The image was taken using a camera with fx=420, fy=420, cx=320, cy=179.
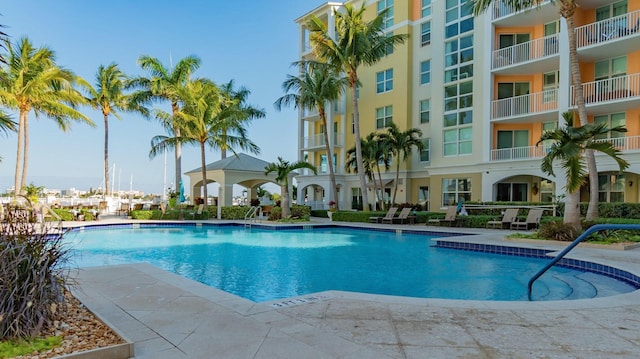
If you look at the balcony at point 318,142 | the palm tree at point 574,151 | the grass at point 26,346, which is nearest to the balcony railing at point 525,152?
the palm tree at point 574,151

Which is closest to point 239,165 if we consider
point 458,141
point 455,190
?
point 455,190

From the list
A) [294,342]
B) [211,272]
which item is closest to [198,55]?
[211,272]

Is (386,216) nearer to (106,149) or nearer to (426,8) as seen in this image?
(426,8)

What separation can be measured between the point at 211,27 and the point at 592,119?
19738 mm

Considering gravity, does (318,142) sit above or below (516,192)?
above

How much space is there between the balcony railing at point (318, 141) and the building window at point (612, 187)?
17.0 m

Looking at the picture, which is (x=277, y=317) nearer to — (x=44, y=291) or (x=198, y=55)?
(x=44, y=291)

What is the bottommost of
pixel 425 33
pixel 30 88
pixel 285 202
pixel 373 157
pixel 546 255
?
pixel 546 255

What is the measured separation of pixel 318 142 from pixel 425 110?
29.2ft

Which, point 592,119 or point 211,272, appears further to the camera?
point 592,119

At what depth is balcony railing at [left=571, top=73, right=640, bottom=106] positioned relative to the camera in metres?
17.2

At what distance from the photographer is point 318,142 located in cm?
3231

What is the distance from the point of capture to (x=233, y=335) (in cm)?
376

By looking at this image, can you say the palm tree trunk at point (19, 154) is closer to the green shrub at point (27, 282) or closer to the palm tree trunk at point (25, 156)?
the palm tree trunk at point (25, 156)
